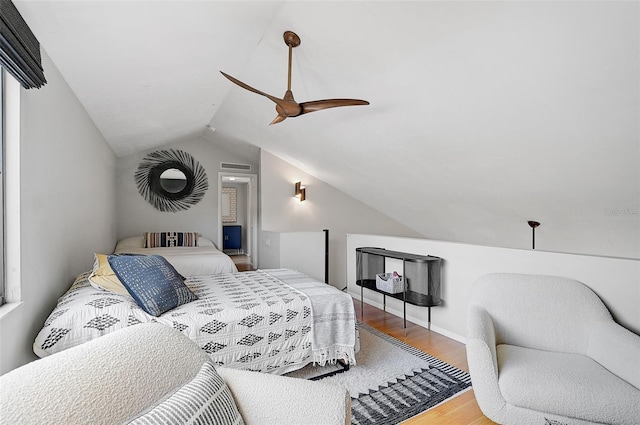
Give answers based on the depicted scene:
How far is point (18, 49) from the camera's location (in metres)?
1.24

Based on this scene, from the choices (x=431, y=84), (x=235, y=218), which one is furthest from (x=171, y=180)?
(x=431, y=84)

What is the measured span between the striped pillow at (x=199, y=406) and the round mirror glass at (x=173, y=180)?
5.02 meters

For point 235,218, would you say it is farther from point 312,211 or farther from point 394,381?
point 394,381

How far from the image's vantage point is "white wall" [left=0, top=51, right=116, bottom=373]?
152cm

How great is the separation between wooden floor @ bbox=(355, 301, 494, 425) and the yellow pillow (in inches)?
79.9

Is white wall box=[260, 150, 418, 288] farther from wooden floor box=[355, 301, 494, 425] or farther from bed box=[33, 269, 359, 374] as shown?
bed box=[33, 269, 359, 374]

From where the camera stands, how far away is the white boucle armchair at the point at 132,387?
2.33 ft

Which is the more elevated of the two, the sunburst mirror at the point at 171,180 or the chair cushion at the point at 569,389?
the sunburst mirror at the point at 171,180

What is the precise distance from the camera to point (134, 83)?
2482 mm

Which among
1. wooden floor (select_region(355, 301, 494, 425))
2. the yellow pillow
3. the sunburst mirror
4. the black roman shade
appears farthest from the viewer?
the sunburst mirror

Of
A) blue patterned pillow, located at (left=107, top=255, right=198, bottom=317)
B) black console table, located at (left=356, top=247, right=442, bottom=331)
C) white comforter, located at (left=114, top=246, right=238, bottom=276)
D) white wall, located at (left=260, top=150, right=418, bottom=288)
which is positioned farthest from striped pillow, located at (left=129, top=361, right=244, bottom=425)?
white wall, located at (left=260, top=150, right=418, bottom=288)

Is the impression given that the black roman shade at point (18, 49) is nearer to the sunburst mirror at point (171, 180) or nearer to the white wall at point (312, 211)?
the white wall at point (312, 211)

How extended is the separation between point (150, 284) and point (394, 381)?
181 cm

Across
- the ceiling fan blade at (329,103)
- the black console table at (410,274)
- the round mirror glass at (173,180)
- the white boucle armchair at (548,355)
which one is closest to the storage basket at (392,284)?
the black console table at (410,274)
